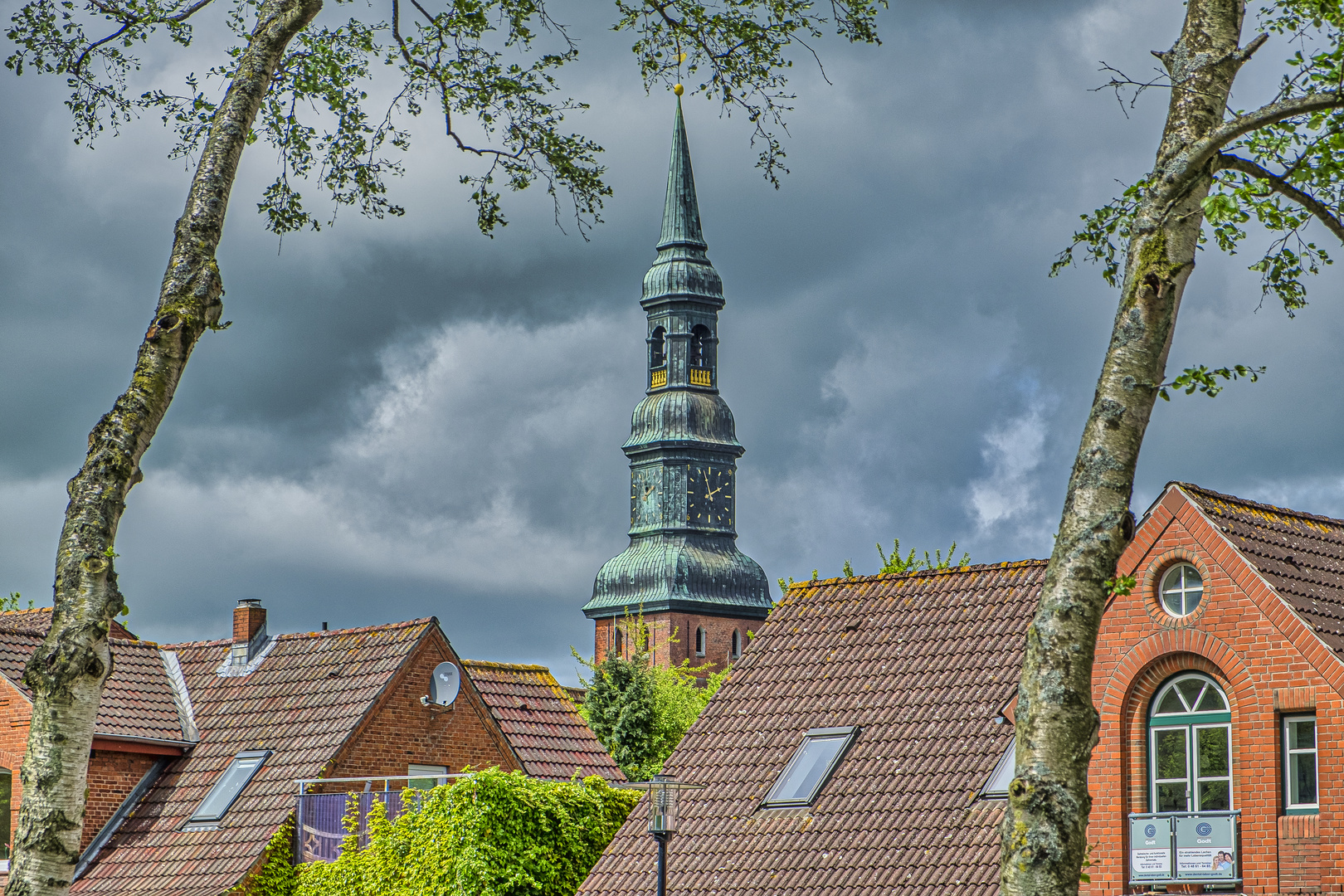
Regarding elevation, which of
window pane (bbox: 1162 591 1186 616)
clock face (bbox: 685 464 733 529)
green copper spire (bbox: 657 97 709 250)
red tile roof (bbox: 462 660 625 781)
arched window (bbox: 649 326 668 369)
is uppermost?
green copper spire (bbox: 657 97 709 250)

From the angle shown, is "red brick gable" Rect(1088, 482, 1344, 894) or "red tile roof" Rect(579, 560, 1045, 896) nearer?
"red brick gable" Rect(1088, 482, 1344, 894)

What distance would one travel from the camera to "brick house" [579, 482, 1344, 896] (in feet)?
58.3

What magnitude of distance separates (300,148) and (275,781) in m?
16.2

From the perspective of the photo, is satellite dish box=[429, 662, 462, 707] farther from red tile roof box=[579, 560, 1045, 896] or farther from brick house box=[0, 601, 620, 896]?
red tile roof box=[579, 560, 1045, 896]

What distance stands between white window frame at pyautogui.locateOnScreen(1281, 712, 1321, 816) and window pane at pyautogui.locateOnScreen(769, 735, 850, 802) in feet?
19.7

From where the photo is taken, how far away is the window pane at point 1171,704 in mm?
18688

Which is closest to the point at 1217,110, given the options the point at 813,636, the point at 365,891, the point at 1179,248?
the point at 1179,248

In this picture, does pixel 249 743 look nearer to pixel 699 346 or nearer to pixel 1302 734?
pixel 1302 734

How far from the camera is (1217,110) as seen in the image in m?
11.3

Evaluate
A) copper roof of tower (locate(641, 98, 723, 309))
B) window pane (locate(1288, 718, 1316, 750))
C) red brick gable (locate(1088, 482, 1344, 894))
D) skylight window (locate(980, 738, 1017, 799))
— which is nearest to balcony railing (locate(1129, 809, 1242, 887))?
red brick gable (locate(1088, 482, 1344, 894))

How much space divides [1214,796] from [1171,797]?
52cm

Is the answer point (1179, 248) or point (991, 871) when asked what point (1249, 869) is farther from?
point (1179, 248)

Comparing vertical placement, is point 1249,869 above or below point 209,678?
below

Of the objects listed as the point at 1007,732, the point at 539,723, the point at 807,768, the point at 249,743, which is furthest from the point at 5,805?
the point at 1007,732
